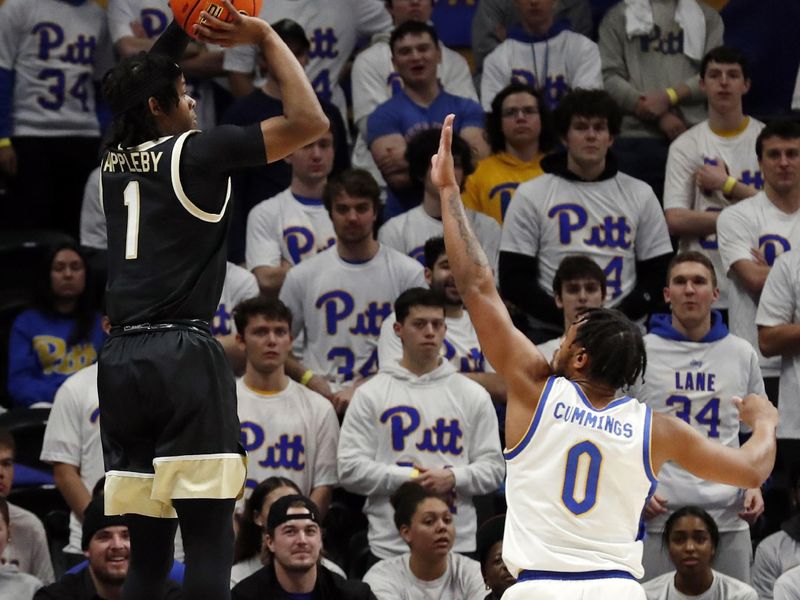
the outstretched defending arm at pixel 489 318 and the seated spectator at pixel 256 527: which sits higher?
the outstretched defending arm at pixel 489 318

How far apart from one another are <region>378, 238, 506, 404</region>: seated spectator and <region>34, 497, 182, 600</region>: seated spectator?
221 centimetres

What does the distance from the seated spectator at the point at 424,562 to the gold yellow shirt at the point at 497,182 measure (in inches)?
112

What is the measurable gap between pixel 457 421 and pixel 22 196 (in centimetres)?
463

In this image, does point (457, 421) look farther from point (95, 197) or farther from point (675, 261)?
point (95, 197)

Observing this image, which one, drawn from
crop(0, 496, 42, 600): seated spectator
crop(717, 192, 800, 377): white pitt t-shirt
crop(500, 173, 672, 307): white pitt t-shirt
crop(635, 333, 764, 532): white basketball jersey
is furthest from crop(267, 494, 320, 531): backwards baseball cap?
crop(717, 192, 800, 377): white pitt t-shirt

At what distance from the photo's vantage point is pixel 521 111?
10.9 meters

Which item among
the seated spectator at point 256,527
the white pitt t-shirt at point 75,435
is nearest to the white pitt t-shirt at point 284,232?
the white pitt t-shirt at point 75,435

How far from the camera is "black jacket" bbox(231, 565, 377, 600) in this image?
8.12 metres

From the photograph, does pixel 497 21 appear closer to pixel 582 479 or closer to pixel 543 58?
pixel 543 58

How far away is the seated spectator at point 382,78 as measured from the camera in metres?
11.8

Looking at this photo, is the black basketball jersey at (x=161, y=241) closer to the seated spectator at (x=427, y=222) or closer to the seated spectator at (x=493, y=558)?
the seated spectator at (x=493, y=558)

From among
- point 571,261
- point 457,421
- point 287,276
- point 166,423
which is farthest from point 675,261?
point 166,423

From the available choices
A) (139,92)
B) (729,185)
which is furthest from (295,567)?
(729,185)

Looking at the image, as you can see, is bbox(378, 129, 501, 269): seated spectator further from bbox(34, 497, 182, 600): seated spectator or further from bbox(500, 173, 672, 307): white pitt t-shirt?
bbox(34, 497, 182, 600): seated spectator
